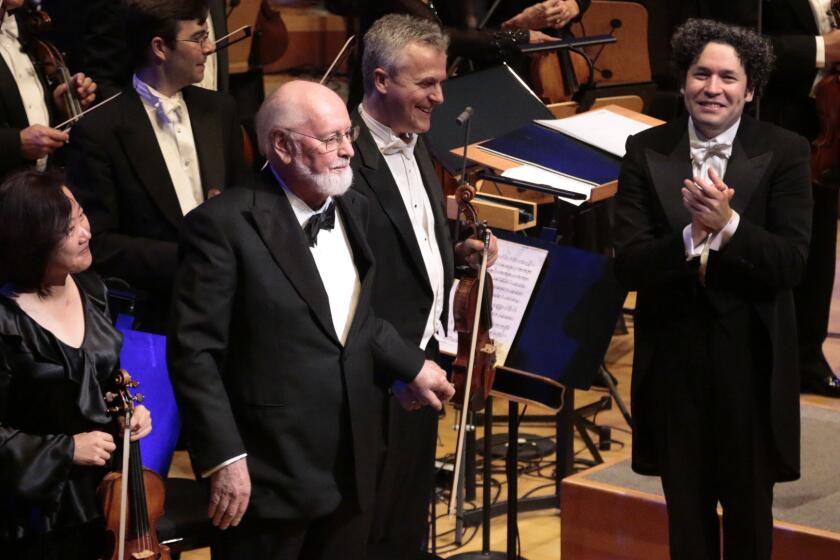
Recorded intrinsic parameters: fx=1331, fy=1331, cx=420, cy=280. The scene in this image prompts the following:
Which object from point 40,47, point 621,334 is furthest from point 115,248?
point 621,334

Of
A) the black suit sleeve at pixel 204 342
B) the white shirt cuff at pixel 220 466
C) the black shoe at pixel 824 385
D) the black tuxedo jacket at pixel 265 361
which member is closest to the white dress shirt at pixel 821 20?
the black shoe at pixel 824 385

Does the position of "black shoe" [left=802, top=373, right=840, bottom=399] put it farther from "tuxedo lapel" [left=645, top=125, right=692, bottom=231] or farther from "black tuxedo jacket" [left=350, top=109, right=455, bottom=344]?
"black tuxedo jacket" [left=350, top=109, right=455, bottom=344]

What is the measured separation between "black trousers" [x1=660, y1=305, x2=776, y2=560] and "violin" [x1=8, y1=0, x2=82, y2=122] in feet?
6.79

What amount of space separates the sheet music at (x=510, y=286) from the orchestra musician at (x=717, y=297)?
0.43 meters

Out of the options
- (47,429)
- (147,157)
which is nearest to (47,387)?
(47,429)

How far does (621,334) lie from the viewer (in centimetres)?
635

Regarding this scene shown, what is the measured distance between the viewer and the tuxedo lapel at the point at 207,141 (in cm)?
392

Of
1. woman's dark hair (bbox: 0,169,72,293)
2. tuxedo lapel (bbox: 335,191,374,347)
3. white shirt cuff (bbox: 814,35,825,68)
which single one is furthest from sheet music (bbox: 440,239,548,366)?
white shirt cuff (bbox: 814,35,825,68)

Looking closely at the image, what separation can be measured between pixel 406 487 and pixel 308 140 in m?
1.00

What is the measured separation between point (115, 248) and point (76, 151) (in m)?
0.30

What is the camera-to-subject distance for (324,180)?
279 cm

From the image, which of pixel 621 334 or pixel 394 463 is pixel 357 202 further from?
pixel 621 334

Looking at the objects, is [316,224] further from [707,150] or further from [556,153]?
[556,153]

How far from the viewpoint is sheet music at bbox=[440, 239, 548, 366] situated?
365 centimetres
